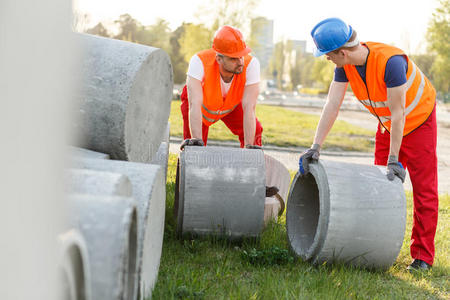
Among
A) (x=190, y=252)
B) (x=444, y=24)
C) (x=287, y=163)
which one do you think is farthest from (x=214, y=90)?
(x=444, y=24)

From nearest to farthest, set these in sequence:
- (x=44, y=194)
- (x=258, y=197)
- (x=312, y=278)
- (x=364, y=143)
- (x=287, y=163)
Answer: (x=44, y=194) → (x=312, y=278) → (x=258, y=197) → (x=287, y=163) → (x=364, y=143)

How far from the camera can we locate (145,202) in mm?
2285

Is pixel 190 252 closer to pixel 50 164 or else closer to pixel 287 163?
pixel 50 164

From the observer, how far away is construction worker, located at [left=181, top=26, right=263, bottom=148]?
4484mm

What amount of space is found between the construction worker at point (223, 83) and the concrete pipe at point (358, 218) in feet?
4.30

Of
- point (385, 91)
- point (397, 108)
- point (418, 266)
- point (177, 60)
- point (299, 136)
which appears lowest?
point (418, 266)

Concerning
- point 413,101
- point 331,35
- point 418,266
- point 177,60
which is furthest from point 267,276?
point 177,60

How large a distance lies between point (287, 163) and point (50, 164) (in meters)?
7.64

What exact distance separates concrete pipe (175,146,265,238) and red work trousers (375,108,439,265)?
1221 millimetres

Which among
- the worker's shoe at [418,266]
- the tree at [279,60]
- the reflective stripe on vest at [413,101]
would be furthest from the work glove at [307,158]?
the tree at [279,60]

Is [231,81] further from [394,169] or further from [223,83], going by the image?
[394,169]

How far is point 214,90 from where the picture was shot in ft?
15.9

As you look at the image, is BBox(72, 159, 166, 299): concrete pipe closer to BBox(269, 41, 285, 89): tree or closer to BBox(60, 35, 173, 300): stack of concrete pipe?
BBox(60, 35, 173, 300): stack of concrete pipe

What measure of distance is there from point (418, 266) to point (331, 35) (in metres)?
1.91
